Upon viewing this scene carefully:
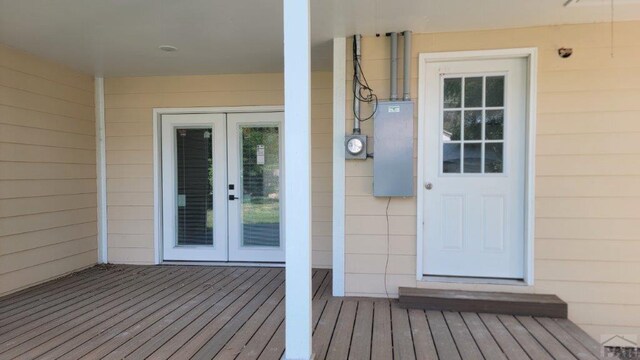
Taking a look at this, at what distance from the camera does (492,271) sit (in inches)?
125

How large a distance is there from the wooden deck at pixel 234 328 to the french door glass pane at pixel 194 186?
97 cm

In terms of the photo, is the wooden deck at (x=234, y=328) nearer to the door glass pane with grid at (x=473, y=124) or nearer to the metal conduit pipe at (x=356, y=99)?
the door glass pane with grid at (x=473, y=124)

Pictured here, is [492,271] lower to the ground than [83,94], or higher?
lower

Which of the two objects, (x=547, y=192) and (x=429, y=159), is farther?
(x=429, y=159)

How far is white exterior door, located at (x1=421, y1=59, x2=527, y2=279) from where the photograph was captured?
3.12 metres

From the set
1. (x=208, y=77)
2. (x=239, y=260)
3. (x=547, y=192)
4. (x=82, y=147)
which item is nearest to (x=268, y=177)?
(x=239, y=260)

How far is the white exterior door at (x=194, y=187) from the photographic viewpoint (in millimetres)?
4453

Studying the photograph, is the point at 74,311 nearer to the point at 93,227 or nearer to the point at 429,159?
the point at 93,227

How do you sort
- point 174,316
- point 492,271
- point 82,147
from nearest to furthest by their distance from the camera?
point 174,316 → point 492,271 → point 82,147

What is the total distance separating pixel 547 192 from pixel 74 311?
390 cm

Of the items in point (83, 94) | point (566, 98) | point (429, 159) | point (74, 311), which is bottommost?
point (74, 311)

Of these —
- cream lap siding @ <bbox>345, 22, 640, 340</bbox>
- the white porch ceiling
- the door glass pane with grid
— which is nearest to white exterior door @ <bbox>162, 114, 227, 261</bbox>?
the white porch ceiling

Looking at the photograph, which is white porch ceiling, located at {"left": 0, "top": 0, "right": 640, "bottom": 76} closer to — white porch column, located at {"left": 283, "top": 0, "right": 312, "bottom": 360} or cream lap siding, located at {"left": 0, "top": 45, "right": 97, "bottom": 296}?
cream lap siding, located at {"left": 0, "top": 45, "right": 97, "bottom": 296}

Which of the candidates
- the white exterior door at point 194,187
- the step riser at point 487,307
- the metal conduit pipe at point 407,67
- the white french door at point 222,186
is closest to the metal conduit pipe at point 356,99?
the metal conduit pipe at point 407,67
